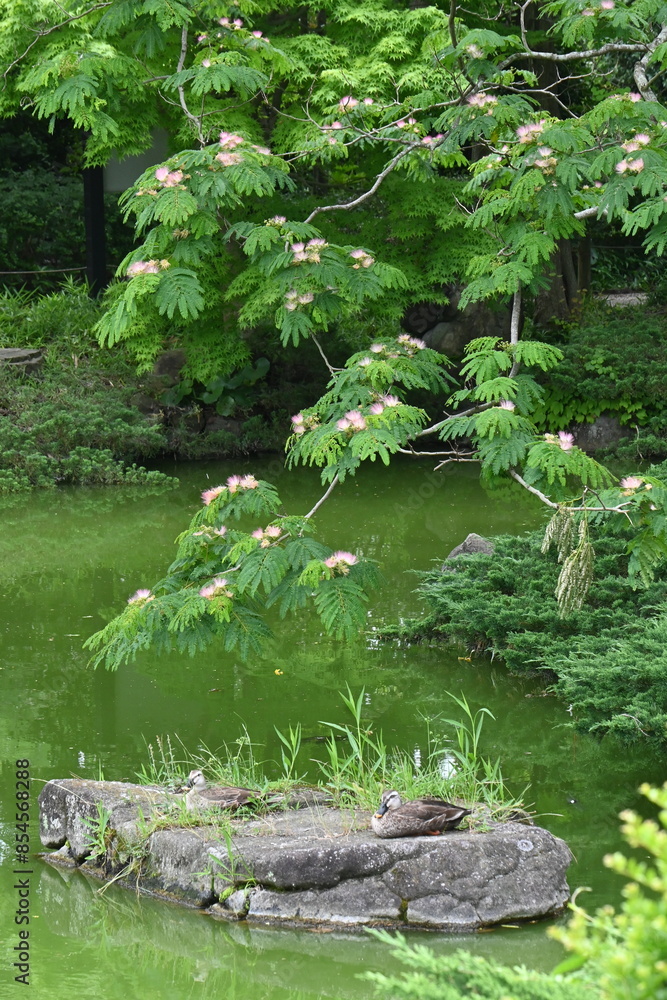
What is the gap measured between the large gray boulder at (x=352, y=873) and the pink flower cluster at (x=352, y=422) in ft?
5.16

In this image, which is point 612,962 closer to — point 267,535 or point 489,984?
point 489,984

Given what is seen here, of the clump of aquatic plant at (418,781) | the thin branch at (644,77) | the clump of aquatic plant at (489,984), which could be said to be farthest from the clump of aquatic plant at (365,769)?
the thin branch at (644,77)

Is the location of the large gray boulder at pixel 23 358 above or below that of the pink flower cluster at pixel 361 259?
below

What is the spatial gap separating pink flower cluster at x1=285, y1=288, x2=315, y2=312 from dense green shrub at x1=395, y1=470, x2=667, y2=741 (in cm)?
204

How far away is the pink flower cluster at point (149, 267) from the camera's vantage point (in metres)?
5.35

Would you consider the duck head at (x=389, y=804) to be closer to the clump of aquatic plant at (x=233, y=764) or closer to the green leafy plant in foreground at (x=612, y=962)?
the clump of aquatic plant at (x=233, y=764)

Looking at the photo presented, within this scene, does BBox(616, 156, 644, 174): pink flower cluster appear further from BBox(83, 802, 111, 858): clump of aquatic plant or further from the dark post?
the dark post

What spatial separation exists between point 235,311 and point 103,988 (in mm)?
10368

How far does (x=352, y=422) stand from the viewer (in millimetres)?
4902

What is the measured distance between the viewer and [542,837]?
4.22 m

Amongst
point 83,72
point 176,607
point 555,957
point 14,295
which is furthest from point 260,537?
point 14,295

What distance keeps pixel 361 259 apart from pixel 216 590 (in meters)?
1.97

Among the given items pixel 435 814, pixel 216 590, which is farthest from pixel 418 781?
pixel 216 590

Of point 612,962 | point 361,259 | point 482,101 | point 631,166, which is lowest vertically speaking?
point 612,962
